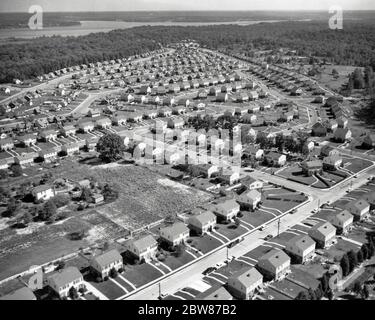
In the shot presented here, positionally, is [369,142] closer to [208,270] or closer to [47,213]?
[208,270]

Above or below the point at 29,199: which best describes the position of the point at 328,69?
above

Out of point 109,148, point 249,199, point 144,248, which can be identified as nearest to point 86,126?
point 109,148

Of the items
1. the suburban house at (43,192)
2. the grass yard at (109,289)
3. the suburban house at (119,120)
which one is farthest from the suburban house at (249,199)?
the suburban house at (119,120)

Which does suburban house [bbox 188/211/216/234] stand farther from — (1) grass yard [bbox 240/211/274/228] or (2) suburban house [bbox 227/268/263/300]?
(2) suburban house [bbox 227/268/263/300]

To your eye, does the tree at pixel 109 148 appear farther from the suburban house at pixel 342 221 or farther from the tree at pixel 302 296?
the tree at pixel 302 296

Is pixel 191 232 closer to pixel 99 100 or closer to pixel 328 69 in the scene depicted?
pixel 99 100

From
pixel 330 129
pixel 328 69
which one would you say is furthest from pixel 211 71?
pixel 330 129

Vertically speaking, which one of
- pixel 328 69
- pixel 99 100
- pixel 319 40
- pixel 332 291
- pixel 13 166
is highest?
pixel 319 40
